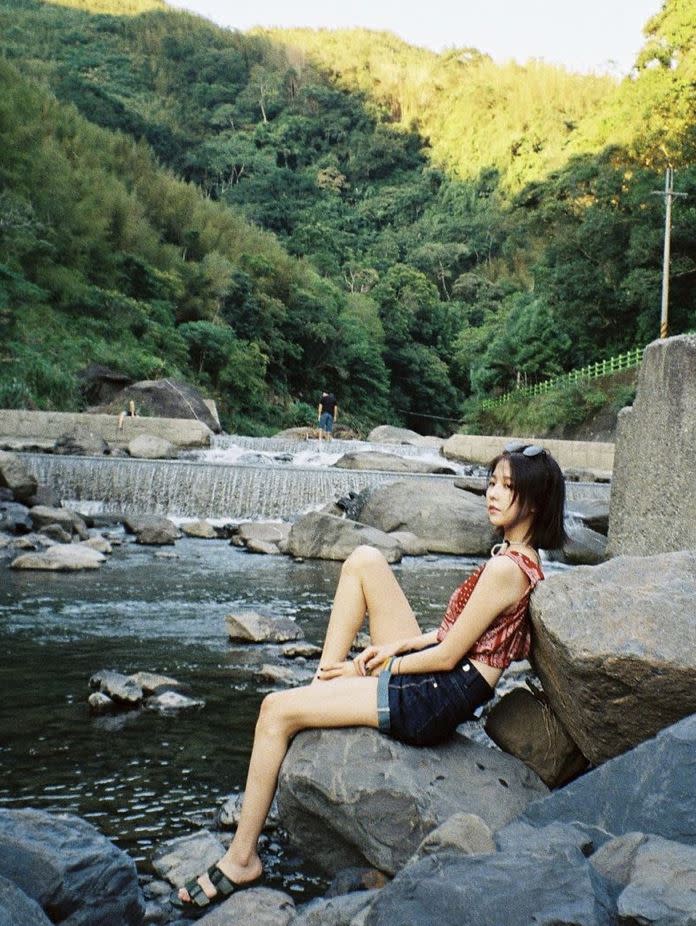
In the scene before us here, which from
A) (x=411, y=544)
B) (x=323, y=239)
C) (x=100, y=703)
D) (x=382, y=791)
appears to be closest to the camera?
(x=382, y=791)

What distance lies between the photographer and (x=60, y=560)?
8.02 meters

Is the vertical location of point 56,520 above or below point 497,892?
below

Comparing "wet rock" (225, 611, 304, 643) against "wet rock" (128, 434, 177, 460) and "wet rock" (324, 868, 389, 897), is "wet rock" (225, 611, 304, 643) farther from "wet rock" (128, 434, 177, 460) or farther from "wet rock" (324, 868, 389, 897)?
"wet rock" (128, 434, 177, 460)

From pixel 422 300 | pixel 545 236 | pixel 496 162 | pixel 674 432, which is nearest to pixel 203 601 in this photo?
pixel 674 432

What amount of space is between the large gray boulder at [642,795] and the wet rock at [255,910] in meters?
0.64

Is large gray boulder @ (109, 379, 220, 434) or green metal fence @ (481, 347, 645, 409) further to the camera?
green metal fence @ (481, 347, 645, 409)

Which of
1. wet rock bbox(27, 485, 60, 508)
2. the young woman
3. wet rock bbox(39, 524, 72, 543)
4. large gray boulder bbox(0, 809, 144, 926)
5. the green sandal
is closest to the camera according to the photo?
large gray boulder bbox(0, 809, 144, 926)

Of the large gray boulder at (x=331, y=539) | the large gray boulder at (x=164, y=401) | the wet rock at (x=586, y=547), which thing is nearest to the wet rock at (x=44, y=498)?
the large gray boulder at (x=331, y=539)

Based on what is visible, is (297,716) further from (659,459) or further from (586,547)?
(586,547)

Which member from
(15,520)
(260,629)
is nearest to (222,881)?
(260,629)

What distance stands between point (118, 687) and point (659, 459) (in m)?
3.18

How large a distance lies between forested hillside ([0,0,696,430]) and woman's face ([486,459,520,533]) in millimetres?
17474

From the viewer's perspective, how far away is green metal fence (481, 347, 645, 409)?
23531 millimetres

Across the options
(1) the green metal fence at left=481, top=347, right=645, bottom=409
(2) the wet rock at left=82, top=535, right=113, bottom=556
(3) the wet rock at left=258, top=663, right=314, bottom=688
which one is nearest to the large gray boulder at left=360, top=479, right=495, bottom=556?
(2) the wet rock at left=82, top=535, right=113, bottom=556
